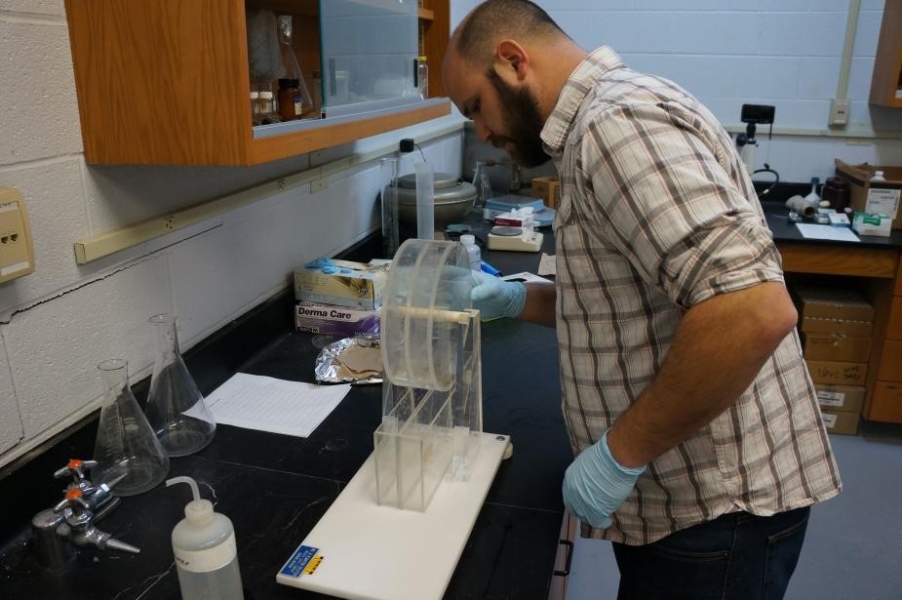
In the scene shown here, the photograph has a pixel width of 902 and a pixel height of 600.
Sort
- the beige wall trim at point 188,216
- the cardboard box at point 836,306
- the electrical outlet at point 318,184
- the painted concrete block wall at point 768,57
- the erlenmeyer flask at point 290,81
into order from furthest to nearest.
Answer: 1. the painted concrete block wall at point 768,57
2. the cardboard box at point 836,306
3. the electrical outlet at point 318,184
4. the erlenmeyer flask at point 290,81
5. the beige wall trim at point 188,216

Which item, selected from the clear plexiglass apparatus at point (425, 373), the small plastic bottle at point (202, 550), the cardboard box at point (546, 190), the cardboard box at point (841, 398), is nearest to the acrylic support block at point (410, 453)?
the clear plexiglass apparatus at point (425, 373)

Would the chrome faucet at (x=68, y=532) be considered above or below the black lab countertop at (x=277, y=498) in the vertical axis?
above

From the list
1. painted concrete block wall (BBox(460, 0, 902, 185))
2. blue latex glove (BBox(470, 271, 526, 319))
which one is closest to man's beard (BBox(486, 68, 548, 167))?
blue latex glove (BBox(470, 271, 526, 319))

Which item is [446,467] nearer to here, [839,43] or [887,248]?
[887,248]

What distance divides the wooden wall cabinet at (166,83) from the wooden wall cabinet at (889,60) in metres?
2.85

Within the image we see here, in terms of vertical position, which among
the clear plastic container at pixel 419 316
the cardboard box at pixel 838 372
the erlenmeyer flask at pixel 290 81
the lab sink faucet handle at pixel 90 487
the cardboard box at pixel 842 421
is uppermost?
the erlenmeyer flask at pixel 290 81

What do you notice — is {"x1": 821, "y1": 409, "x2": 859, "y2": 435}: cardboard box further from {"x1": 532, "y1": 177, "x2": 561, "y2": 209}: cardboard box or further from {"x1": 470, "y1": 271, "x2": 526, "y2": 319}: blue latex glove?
{"x1": 470, "y1": 271, "x2": 526, "y2": 319}: blue latex glove

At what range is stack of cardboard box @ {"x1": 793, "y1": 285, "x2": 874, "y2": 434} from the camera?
2.81 m

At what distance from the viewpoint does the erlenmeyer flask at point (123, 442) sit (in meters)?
1.06

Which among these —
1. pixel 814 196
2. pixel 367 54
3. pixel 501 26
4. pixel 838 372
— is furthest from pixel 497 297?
pixel 814 196

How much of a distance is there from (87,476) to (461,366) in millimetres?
609

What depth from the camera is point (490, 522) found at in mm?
1016

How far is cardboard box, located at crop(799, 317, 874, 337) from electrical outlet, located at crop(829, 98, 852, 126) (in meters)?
1.01

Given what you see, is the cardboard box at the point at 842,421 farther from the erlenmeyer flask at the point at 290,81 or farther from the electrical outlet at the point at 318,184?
the erlenmeyer flask at the point at 290,81
